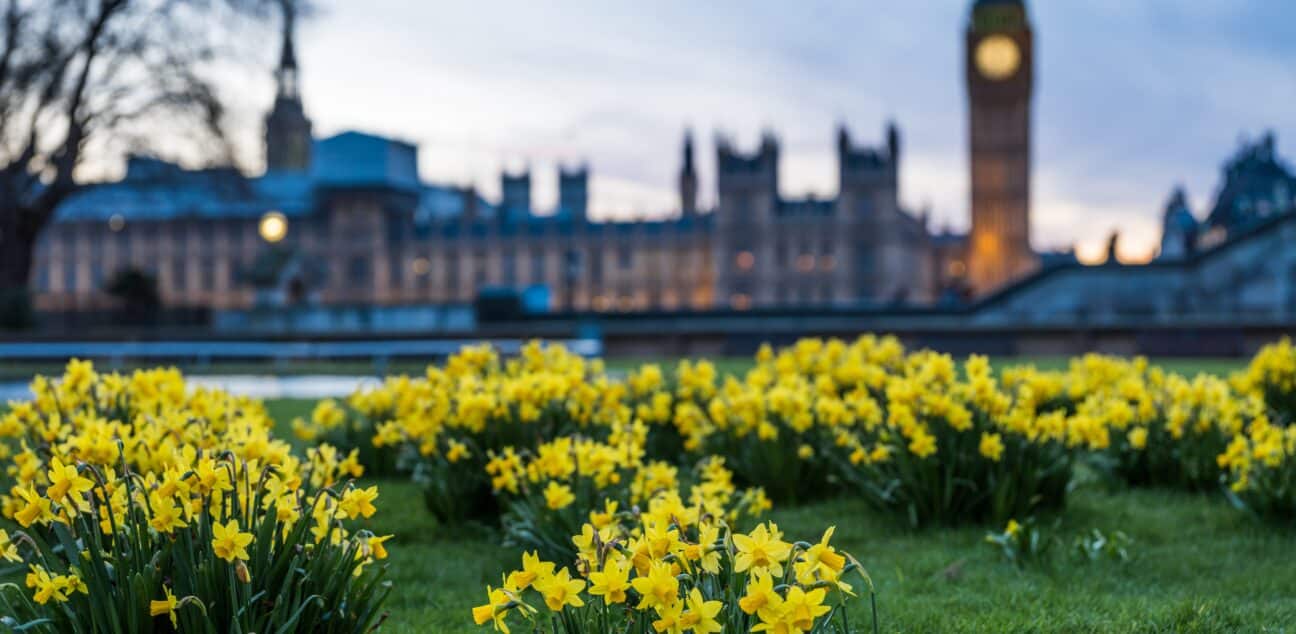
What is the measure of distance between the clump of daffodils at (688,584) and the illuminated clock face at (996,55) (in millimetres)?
69366

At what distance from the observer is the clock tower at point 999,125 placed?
66.6 meters

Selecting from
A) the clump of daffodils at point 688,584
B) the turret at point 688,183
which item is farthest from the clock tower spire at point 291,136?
the clump of daffodils at point 688,584

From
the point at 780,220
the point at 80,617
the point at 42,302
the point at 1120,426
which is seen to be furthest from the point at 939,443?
the point at 42,302

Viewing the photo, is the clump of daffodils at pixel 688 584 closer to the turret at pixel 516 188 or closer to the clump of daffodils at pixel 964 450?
the clump of daffodils at pixel 964 450

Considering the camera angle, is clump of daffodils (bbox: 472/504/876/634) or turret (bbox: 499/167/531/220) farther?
turret (bbox: 499/167/531/220)

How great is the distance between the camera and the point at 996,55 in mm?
68188

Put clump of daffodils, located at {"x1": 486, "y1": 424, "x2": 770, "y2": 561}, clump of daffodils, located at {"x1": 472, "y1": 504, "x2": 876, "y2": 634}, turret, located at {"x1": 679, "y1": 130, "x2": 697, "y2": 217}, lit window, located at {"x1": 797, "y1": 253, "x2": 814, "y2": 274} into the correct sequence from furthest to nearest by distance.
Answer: turret, located at {"x1": 679, "y1": 130, "x2": 697, "y2": 217} < lit window, located at {"x1": 797, "y1": 253, "x2": 814, "y2": 274} < clump of daffodils, located at {"x1": 486, "y1": 424, "x2": 770, "y2": 561} < clump of daffodils, located at {"x1": 472, "y1": 504, "x2": 876, "y2": 634}

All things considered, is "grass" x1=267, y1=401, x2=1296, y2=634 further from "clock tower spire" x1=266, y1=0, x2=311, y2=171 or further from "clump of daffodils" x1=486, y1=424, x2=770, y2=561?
"clock tower spire" x1=266, y1=0, x2=311, y2=171

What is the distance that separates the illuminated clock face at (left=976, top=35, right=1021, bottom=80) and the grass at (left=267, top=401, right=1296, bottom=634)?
215 feet

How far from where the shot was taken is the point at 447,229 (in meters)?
78.7

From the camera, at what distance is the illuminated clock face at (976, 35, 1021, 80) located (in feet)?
222

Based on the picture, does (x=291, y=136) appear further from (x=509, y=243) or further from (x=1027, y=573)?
(x=1027, y=573)

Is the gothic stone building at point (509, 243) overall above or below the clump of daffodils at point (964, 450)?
above

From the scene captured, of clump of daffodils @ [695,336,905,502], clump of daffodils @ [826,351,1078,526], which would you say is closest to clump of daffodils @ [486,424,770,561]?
clump of daffodils @ [826,351,1078,526]
